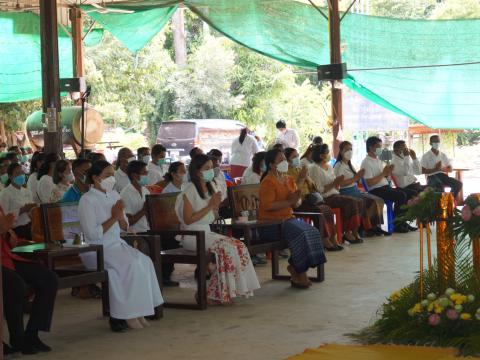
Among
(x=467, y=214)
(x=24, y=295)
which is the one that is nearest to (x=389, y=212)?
(x=467, y=214)

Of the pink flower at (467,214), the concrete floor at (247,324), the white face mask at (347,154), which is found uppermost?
the white face mask at (347,154)

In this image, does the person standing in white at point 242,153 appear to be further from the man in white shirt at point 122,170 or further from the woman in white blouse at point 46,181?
the woman in white blouse at point 46,181

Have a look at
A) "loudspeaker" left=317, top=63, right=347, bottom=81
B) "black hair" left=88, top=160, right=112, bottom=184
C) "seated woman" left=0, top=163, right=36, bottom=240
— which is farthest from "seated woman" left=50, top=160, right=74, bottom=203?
"loudspeaker" left=317, top=63, right=347, bottom=81

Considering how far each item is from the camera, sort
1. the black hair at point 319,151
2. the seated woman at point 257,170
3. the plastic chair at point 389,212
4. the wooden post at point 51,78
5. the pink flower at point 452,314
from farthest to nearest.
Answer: the plastic chair at point 389,212
the wooden post at point 51,78
the black hair at point 319,151
the seated woman at point 257,170
the pink flower at point 452,314

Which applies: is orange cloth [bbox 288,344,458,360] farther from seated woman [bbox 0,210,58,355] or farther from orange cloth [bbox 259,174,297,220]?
orange cloth [bbox 259,174,297,220]

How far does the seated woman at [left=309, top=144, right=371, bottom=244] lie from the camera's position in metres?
9.96

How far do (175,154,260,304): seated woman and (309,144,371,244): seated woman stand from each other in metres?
3.26

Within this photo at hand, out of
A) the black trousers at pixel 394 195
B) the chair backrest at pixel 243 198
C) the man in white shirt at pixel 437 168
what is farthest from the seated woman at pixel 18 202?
the man in white shirt at pixel 437 168

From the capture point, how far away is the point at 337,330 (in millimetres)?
5750

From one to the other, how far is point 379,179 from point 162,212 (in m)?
4.46

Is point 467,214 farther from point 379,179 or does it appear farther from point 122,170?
point 379,179

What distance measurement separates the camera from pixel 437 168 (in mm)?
11883

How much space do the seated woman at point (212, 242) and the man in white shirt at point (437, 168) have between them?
18.6 ft

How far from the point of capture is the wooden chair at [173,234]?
21.3 feet
